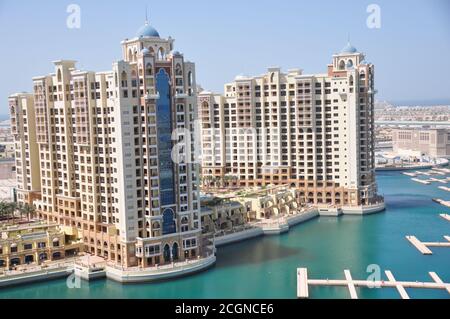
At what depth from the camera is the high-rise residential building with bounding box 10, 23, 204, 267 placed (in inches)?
720

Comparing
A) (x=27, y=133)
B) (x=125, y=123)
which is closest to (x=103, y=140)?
(x=125, y=123)

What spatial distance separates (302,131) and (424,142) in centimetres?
2974

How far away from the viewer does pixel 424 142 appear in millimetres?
55281

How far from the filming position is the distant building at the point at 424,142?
53.8 m

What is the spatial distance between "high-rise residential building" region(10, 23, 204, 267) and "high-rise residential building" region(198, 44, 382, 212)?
11283mm

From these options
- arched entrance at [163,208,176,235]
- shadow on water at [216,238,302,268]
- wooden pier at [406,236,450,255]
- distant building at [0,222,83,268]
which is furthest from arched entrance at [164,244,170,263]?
wooden pier at [406,236,450,255]

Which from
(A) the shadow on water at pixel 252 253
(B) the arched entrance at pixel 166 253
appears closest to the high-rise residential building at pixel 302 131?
(A) the shadow on water at pixel 252 253

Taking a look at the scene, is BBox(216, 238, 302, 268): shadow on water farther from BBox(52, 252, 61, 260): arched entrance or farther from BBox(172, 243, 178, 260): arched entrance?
BBox(52, 252, 61, 260): arched entrance

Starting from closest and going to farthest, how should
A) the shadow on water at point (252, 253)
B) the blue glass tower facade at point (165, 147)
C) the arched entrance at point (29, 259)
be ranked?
the blue glass tower facade at point (165, 147) → the arched entrance at point (29, 259) → the shadow on water at point (252, 253)

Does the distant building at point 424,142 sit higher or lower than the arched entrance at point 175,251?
higher

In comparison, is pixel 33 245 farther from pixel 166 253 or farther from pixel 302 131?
pixel 302 131

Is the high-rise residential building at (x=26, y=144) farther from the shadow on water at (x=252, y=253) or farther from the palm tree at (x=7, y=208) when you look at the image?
the shadow on water at (x=252, y=253)

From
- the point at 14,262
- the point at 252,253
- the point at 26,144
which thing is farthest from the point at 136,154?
the point at 26,144

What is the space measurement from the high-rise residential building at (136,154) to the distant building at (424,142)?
1564 inches
